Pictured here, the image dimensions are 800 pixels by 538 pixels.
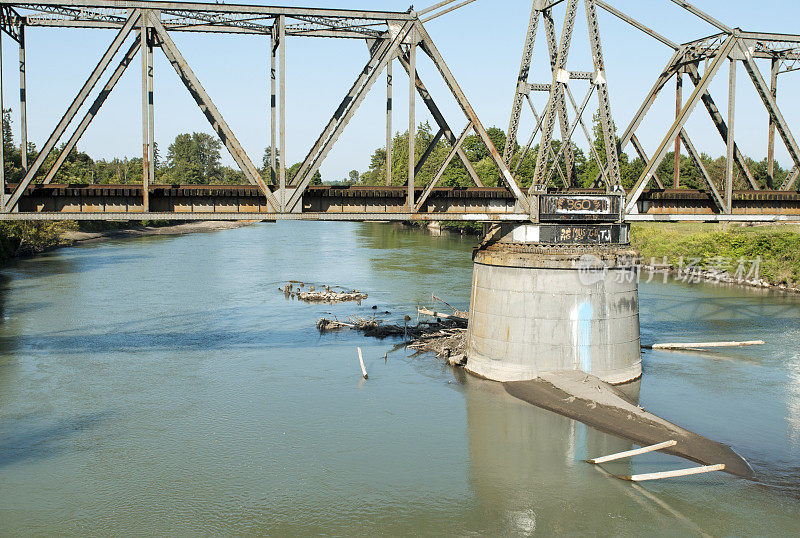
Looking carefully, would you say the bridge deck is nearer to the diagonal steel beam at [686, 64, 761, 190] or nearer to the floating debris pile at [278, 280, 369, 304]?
the diagonal steel beam at [686, 64, 761, 190]

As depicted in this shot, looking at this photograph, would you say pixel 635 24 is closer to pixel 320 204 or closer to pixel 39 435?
pixel 320 204

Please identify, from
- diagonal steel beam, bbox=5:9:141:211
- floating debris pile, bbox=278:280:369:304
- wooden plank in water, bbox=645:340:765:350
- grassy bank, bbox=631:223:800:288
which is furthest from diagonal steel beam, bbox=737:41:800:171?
floating debris pile, bbox=278:280:369:304

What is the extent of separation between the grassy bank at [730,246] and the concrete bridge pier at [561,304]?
22.3 m

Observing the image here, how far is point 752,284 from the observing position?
52.6 meters

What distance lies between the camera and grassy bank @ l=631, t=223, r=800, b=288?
2057 inches

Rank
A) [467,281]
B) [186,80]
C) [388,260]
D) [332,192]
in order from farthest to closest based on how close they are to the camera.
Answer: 1. [388,260]
2. [467,281]
3. [332,192]
4. [186,80]

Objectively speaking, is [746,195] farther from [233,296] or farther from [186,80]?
[233,296]

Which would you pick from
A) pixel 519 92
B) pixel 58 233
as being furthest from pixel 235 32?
pixel 58 233

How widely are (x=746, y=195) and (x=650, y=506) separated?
16025mm

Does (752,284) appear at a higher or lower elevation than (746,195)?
lower

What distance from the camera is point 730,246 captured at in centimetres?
5906

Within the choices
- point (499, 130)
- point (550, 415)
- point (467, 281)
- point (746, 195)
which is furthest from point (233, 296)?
point (499, 130)

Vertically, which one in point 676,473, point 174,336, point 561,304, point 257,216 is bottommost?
point 676,473

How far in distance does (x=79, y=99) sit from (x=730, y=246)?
53.3 m
